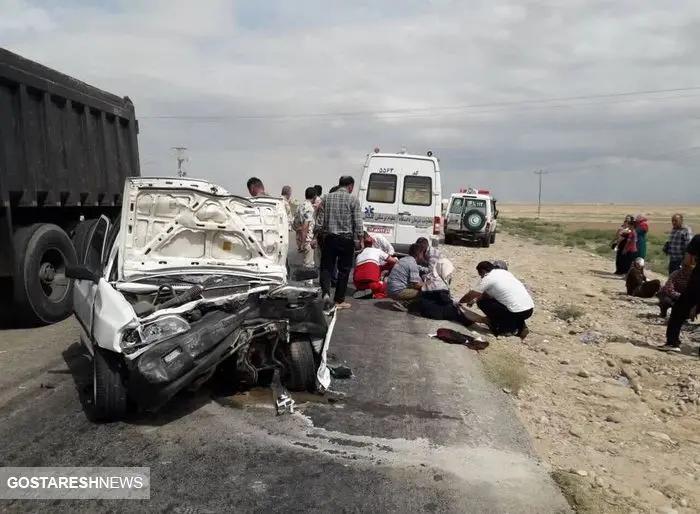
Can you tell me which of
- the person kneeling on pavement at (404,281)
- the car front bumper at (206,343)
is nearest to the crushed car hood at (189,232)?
the car front bumper at (206,343)

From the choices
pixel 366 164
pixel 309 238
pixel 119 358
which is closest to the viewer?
pixel 119 358

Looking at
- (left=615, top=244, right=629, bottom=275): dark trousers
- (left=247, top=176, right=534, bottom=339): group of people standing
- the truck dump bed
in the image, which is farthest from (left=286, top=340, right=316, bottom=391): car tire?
(left=615, top=244, right=629, bottom=275): dark trousers

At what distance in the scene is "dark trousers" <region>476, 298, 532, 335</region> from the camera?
28.3 feet

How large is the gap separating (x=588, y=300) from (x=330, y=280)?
6.71m

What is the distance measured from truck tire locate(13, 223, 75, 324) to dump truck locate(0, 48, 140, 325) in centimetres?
1

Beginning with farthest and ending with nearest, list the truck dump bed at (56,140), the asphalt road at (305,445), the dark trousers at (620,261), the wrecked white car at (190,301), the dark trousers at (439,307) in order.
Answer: the dark trousers at (620,261)
the dark trousers at (439,307)
the truck dump bed at (56,140)
the wrecked white car at (190,301)
the asphalt road at (305,445)

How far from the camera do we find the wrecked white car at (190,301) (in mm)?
4371

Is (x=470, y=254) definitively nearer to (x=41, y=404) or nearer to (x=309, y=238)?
(x=309, y=238)

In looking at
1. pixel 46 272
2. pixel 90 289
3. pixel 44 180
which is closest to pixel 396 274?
pixel 46 272

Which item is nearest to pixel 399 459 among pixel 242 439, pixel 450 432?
pixel 450 432

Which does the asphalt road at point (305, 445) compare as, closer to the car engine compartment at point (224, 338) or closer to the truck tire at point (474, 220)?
the car engine compartment at point (224, 338)

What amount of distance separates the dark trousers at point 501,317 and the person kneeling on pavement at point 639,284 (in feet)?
18.6

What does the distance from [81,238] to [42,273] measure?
1.33 meters

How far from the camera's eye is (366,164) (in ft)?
43.7
